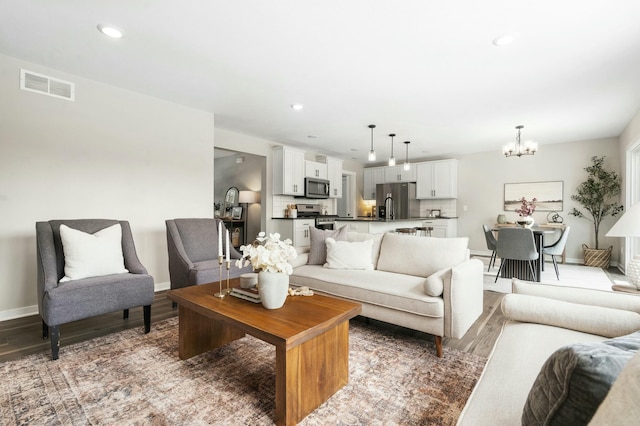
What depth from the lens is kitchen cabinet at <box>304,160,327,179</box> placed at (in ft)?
22.1

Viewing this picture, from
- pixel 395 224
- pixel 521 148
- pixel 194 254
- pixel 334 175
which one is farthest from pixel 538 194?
pixel 194 254

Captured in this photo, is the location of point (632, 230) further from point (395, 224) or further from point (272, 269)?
point (395, 224)

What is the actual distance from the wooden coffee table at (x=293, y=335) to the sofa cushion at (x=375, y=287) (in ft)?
1.80

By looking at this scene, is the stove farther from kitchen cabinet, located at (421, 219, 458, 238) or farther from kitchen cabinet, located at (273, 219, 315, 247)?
kitchen cabinet, located at (421, 219, 458, 238)

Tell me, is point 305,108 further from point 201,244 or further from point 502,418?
point 502,418

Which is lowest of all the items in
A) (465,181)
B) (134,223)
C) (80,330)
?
(80,330)

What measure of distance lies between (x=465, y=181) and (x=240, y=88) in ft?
19.9

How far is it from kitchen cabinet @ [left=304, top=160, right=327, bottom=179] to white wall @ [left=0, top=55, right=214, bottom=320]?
255cm

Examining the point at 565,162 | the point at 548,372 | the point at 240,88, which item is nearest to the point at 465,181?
the point at 565,162

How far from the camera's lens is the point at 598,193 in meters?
5.83

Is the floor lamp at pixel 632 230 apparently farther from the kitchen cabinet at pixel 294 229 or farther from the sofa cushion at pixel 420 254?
the kitchen cabinet at pixel 294 229

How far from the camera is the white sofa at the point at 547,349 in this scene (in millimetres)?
508

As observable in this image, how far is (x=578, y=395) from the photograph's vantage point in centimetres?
58

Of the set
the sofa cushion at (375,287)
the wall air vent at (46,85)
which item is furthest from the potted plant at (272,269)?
the wall air vent at (46,85)
